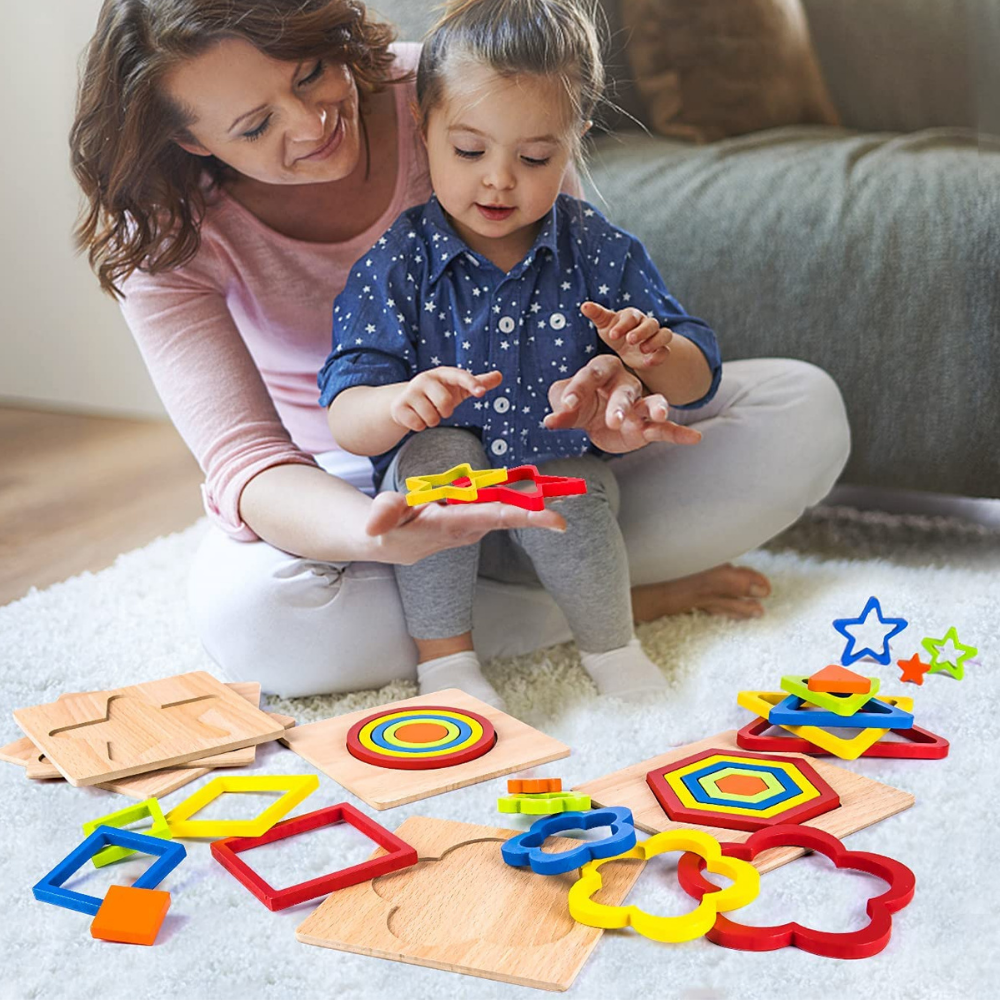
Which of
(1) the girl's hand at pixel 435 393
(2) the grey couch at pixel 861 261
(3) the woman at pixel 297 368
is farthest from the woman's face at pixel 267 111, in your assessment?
(2) the grey couch at pixel 861 261

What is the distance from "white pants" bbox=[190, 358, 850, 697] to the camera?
3.28 feet

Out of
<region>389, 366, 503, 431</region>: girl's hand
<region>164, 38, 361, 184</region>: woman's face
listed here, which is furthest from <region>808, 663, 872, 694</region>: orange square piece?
<region>164, 38, 361, 184</region>: woman's face

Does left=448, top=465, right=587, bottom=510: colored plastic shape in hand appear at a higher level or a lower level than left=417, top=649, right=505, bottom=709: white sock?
higher

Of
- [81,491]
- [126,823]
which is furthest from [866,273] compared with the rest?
[81,491]

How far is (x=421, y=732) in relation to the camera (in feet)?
2.92

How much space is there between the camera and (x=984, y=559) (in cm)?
128

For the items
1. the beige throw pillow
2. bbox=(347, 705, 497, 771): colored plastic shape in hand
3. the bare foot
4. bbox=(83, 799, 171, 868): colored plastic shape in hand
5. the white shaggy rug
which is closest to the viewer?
the white shaggy rug

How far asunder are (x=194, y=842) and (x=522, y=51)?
2.00 feet

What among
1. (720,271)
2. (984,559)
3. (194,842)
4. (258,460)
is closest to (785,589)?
(984,559)

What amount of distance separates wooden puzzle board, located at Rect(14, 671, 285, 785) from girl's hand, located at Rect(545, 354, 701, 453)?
1.10 feet

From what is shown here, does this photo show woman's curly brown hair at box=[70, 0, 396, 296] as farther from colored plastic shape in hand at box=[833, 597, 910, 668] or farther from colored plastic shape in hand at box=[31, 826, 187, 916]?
colored plastic shape in hand at box=[833, 597, 910, 668]

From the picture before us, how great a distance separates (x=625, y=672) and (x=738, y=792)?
0.70 feet

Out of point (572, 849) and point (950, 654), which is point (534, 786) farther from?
point (950, 654)

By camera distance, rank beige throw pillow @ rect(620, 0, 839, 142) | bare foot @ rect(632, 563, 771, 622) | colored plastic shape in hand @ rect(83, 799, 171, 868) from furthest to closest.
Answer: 1. beige throw pillow @ rect(620, 0, 839, 142)
2. bare foot @ rect(632, 563, 771, 622)
3. colored plastic shape in hand @ rect(83, 799, 171, 868)
